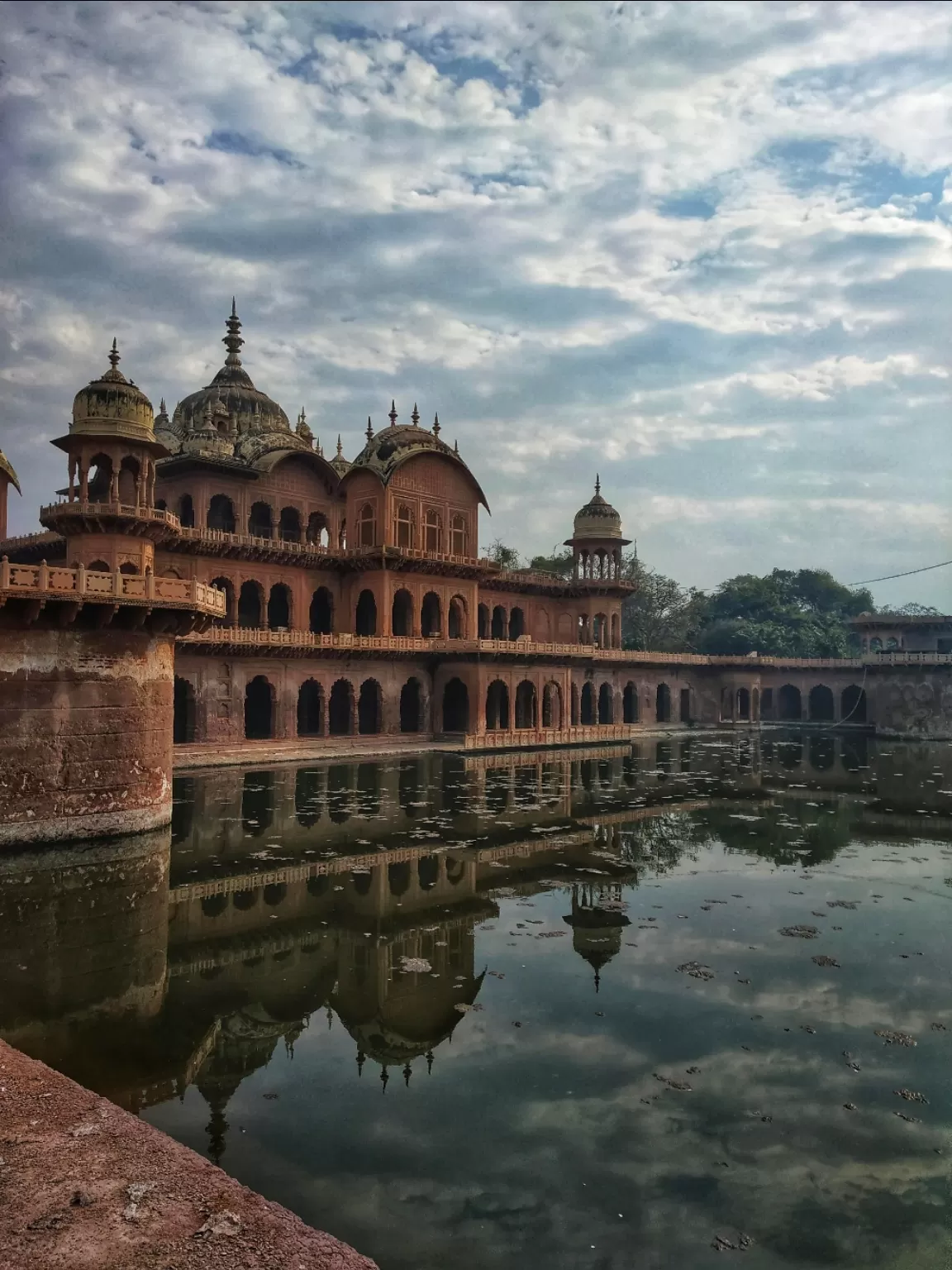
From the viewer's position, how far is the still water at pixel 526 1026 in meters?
5.16

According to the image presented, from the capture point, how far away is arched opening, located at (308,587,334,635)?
36031mm

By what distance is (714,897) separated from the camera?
40.0 ft

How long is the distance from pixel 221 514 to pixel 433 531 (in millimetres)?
8303

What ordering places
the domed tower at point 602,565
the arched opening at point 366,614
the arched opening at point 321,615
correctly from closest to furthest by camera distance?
the arched opening at point 366,614 < the arched opening at point 321,615 < the domed tower at point 602,565

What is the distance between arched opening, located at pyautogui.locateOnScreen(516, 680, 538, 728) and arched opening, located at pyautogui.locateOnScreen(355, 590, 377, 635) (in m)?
7.63

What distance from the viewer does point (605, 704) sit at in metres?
46.9

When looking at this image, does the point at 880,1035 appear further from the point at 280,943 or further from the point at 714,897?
the point at 280,943

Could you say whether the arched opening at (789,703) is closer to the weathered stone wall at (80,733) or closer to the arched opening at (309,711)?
the arched opening at (309,711)

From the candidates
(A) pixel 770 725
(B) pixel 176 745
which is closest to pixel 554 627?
(A) pixel 770 725

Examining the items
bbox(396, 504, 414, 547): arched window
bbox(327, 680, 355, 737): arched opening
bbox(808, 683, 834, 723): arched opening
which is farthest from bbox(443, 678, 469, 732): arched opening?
bbox(808, 683, 834, 723): arched opening

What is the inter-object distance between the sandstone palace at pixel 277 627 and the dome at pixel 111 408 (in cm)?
6

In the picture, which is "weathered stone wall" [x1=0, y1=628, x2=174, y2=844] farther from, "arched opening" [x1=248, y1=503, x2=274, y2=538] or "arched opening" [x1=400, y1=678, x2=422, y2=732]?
"arched opening" [x1=400, y1=678, x2=422, y2=732]

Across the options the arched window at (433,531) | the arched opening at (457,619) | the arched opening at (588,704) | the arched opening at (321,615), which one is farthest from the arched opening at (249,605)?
the arched opening at (588,704)

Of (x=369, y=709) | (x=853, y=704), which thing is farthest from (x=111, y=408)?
(x=853, y=704)
